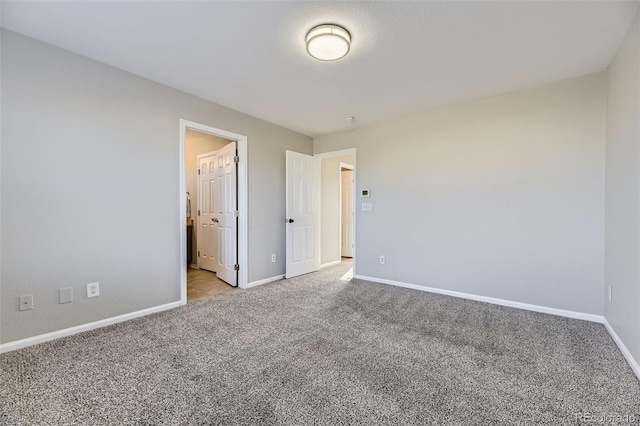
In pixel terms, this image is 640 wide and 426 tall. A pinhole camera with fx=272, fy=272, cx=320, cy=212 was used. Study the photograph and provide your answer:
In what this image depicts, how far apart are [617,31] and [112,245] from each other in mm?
4533

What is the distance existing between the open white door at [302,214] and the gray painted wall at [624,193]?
3.57m

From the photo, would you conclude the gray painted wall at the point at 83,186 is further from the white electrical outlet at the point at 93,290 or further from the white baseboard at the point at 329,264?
the white baseboard at the point at 329,264

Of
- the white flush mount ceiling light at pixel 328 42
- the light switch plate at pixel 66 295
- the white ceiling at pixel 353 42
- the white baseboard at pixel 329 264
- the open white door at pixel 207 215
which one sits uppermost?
the white ceiling at pixel 353 42

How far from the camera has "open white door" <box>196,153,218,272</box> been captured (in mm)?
4520

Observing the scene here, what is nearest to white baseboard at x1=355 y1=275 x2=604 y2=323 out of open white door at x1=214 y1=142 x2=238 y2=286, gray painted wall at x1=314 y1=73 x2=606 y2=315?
gray painted wall at x1=314 y1=73 x2=606 y2=315

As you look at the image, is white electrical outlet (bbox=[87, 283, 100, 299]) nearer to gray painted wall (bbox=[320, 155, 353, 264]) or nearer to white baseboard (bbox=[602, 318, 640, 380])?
gray painted wall (bbox=[320, 155, 353, 264])

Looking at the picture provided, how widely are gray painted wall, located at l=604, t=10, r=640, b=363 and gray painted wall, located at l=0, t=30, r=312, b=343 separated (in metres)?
3.91

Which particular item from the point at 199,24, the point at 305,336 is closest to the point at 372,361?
the point at 305,336

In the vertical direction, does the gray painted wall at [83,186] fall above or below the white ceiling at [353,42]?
→ below

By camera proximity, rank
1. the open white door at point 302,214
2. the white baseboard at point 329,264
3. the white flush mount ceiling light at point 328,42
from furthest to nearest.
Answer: the white baseboard at point 329,264
the open white door at point 302,214
the white flush mount ceiling light at point 328,42

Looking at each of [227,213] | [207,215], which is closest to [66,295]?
[227,213]

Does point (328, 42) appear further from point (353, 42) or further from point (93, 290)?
point (93, 290)

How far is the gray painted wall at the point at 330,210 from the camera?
5.27 metres

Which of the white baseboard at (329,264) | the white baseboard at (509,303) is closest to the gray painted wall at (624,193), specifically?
the white baseboard at (509,303)
